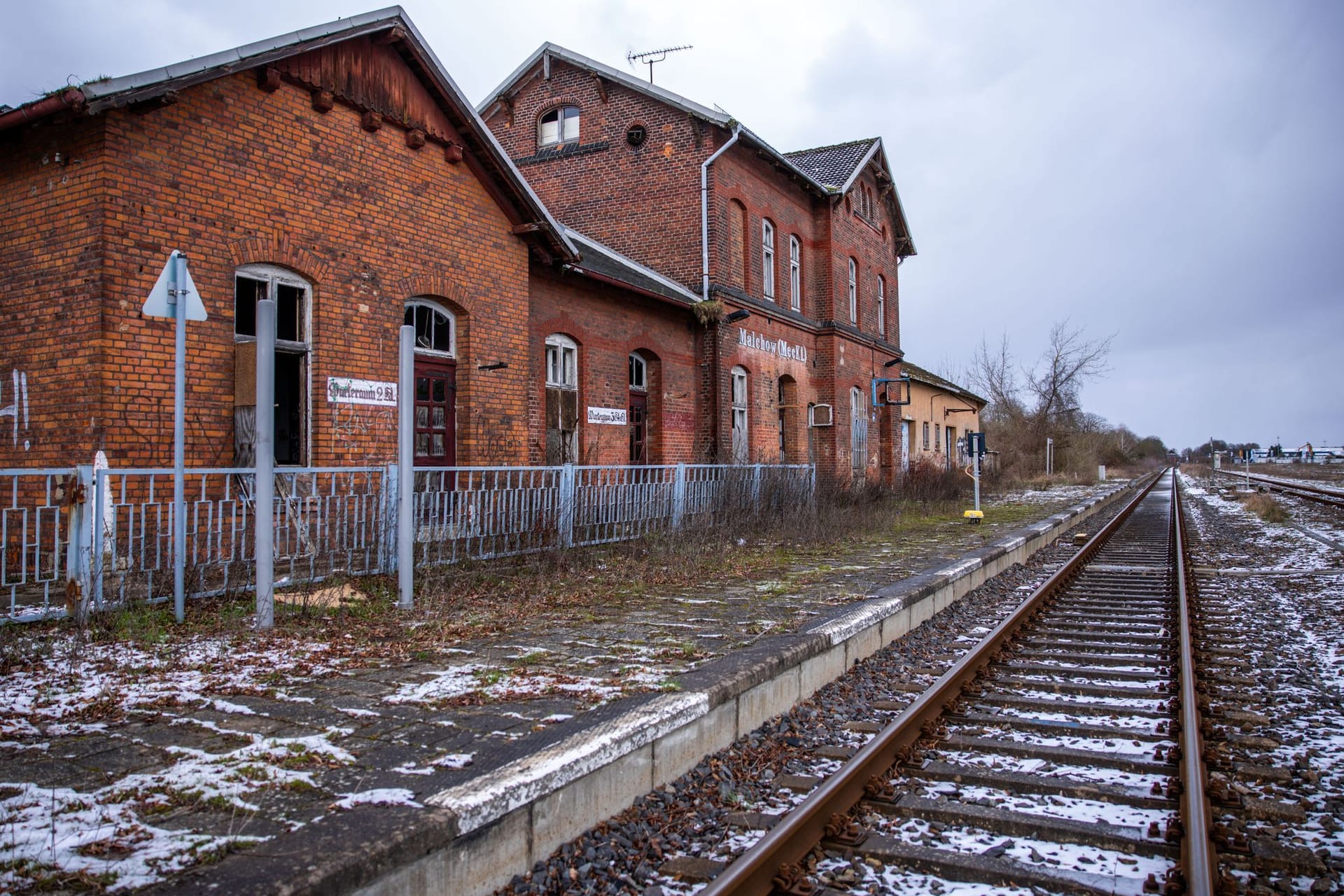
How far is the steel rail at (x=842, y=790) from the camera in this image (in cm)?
314

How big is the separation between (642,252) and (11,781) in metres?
15.9

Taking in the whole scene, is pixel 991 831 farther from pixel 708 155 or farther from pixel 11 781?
pixel 708 155

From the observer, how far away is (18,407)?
7941mm

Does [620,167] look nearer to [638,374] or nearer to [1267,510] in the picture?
[638,374]

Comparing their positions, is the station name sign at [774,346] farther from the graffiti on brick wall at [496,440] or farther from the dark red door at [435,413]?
the dark red door at [435,413]

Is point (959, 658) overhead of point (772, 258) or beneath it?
beneath

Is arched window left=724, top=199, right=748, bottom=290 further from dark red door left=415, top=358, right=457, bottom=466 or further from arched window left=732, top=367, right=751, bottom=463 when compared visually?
dark red door left=415, top=358, right=457, bottom=466

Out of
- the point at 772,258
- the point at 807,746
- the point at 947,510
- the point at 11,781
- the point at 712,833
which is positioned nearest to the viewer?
the point at 11,781

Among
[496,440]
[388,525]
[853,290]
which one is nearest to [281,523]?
[388,525]

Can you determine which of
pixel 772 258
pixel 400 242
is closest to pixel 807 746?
pixel 400 242

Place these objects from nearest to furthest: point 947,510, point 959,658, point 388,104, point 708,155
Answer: point 959,658, point 388,104, point 708,155, point 947,510

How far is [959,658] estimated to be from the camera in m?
6.59

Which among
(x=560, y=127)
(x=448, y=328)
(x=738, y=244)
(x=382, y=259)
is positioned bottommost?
(x=448, y=328)

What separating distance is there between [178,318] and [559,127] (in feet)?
47.4
